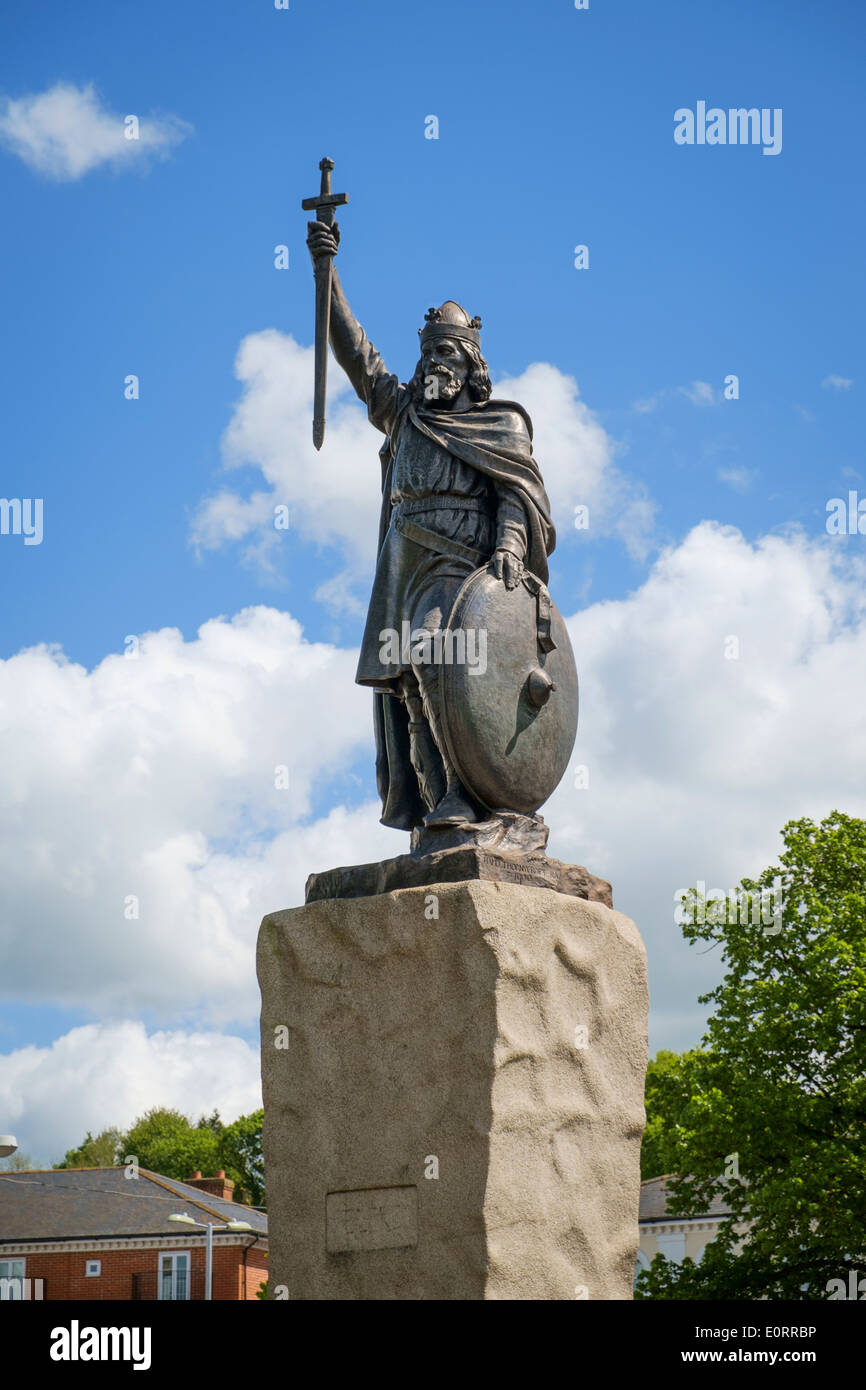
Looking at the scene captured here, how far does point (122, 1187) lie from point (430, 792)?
4003cm

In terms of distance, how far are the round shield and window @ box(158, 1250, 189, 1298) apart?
37.0m

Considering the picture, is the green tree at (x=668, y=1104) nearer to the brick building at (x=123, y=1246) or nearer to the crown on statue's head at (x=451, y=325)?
the brick building at (x=123, y=1246)

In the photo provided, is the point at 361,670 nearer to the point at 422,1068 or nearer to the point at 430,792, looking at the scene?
the point at 430,792

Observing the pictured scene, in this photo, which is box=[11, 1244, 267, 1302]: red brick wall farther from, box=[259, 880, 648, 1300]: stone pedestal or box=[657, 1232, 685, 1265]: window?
box=[259, 880, 648, 1300]: stone pedestal

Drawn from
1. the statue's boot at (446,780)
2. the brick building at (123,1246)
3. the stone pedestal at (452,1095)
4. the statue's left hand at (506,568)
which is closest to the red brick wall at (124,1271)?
the brick building at (123,1246)

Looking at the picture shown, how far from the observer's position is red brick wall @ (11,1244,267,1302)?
1581 inches

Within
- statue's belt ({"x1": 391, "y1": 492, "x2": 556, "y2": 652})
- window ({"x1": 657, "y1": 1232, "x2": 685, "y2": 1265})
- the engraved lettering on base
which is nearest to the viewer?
the engraved lettering on base

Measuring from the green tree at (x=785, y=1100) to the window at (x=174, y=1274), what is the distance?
19.8m

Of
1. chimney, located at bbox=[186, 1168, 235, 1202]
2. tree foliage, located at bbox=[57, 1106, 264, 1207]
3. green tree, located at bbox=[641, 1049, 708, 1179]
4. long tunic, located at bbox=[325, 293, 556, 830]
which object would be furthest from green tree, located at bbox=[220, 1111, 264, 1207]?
long tunic, located at bbox=[325, 293, 556, 830]

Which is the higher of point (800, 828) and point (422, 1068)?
point (800, 828)

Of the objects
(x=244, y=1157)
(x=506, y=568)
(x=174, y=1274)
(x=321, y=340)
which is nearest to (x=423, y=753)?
(x=506, y=568)

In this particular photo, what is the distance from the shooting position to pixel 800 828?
26.5 metres

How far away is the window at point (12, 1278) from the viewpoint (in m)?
37.8

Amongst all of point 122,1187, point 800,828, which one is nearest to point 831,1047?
point 800,828
